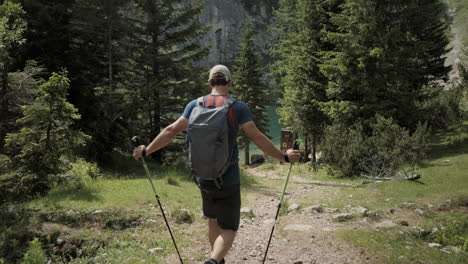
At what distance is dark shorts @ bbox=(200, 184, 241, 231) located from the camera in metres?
3.47

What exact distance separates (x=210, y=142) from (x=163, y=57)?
14.9 m

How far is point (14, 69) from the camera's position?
13.9m

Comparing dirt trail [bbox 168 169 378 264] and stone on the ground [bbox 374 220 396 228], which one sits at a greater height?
stone on the ground [bbox 374 220 396 228]

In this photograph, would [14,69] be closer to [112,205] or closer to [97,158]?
[97,158]

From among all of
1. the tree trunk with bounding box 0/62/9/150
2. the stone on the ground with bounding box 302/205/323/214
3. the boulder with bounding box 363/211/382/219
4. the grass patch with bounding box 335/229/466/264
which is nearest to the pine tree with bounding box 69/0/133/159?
the tree trunk with bounding box 0/62/9/150

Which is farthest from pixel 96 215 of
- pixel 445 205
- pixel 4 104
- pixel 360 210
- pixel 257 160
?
pixel 257 160

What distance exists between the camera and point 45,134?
384 inches

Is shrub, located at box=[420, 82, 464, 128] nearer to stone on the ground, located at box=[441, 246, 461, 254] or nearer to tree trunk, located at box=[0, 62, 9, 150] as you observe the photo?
stone on the ground, located at box=[441, 246, 461, 254]

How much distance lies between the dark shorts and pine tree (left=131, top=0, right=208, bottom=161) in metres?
13.3

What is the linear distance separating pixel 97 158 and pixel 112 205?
282 inches

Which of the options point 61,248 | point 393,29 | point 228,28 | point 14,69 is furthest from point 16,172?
point 228,28

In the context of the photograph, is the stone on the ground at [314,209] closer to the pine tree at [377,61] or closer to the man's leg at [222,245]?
the man's leg at [222,245]

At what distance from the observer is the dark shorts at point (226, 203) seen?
3.47 m

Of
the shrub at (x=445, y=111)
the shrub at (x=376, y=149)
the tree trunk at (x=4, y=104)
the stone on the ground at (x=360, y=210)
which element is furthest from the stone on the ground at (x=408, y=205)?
the shrub at (x=445, y=111)
